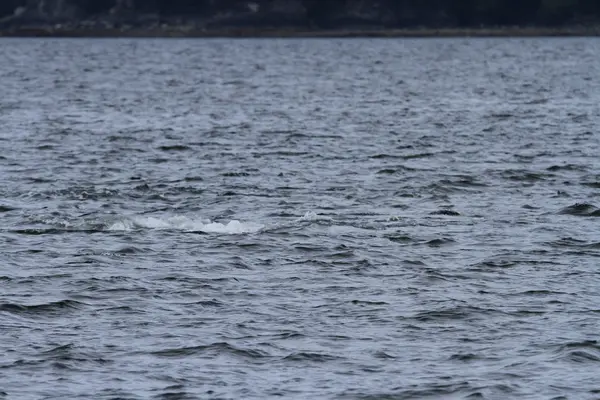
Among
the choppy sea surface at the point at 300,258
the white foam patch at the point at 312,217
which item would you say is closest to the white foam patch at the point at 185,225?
the choppy sea surface at the point at 300,258

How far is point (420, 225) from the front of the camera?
3250cm

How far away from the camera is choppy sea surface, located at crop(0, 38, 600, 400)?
2084cm

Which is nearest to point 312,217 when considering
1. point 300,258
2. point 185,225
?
point 185,225

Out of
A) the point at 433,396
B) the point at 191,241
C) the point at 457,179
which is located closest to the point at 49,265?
the point at 191,241

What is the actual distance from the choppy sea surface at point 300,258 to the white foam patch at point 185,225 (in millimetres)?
55

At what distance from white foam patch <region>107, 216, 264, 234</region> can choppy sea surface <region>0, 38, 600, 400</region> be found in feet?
0.18

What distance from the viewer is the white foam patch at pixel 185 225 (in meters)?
31.7

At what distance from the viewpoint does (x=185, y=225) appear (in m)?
32.2

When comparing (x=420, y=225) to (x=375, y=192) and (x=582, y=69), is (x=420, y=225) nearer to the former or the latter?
(x=375, y=192)

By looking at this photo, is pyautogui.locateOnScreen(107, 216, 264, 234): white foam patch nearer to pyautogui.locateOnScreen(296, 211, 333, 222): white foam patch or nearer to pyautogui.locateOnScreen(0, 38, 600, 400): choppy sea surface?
pyautogui.locateOnScreen(0, 38, 600, 400): choppy sea surface

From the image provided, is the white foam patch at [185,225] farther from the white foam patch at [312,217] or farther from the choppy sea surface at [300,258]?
the white foam patch at [312,217]

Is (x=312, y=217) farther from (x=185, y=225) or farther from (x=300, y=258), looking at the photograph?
(x=300, y=258)

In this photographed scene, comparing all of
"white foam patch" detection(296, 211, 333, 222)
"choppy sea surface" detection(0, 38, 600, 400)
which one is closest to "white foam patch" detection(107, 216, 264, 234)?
"choppy sea surface" detection(0, 38, 600, 400)

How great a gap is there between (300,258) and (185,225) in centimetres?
433
